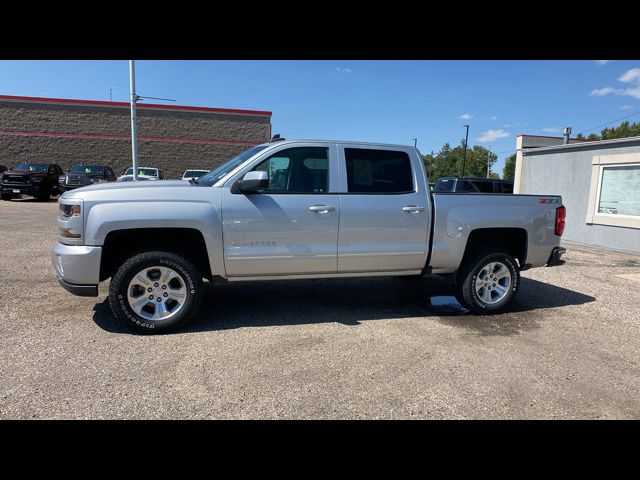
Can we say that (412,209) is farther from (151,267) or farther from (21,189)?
(21,189)

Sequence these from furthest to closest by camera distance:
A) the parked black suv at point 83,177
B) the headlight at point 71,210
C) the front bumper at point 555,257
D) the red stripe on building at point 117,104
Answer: the red stripe on building at point 117,104 < the parked black suv at point 83,177 < the front bumper at point 555,257 < the headlight at point 71,210

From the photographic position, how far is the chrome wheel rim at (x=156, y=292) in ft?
13.3

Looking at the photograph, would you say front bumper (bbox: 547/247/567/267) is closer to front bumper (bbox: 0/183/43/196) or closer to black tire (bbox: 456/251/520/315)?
black tire (bbox: 456/251/520/315)

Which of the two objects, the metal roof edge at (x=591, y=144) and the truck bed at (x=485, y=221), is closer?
the truck bed at (x=485, y=221)

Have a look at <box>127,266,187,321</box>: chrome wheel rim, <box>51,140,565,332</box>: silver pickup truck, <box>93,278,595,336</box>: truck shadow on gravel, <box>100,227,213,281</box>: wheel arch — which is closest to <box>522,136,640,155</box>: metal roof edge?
<box>93,278,595,336</box>: truck shadow on gravel

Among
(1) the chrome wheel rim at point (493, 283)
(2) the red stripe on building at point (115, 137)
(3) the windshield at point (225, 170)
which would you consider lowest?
(1) the chrome wheel rim at point (493, 283)

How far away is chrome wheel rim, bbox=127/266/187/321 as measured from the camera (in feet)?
13.3

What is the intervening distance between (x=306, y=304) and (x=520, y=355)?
8.24ft

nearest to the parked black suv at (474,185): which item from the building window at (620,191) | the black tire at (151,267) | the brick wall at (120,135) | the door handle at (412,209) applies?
the building window at (620,191)

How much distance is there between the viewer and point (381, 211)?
459 cm

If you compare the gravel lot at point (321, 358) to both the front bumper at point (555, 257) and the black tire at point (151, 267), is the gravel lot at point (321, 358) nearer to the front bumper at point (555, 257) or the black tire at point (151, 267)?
the black tire at point (151, 267)

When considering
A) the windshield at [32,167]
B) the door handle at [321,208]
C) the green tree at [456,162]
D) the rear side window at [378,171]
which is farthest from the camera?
the green tree at [456,162]

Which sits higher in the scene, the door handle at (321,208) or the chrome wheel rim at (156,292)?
the door handle at (321,208)

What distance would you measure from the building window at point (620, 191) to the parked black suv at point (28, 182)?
22.5 m
